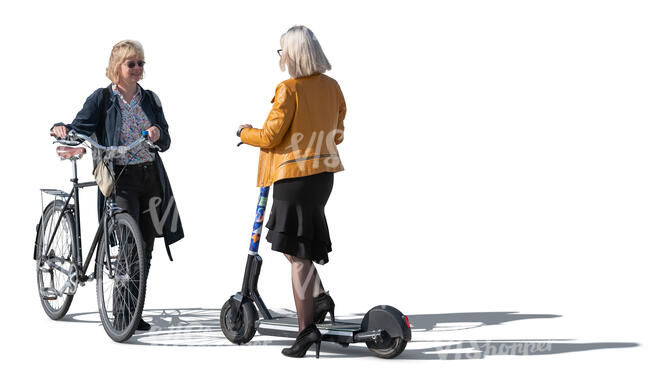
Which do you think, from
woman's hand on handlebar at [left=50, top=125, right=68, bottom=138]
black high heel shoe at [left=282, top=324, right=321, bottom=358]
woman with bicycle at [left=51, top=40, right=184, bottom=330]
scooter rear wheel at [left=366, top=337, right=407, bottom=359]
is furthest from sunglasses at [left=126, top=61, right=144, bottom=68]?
scooter rear wheel at [left=366, top=337, right=407, bottom=359]

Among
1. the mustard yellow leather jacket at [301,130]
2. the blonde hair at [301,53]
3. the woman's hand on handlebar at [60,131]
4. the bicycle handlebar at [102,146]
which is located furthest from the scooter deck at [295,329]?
the woman's hand on handlebar at [60,131]

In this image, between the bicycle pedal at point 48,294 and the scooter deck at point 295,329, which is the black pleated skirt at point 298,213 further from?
the bicycle pedal at point 48,294

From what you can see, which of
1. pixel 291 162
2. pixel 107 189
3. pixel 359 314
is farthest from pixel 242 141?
pixel 359 314

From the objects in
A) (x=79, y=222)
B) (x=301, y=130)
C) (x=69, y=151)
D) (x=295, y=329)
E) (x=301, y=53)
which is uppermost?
(x=301, y=53)

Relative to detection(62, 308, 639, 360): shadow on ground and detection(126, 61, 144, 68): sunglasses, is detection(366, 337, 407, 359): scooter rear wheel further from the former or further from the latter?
detection(126, 61, 144, 68): sunglasses

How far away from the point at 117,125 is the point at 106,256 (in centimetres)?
100

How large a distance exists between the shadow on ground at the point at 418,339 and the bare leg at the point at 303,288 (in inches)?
11.2

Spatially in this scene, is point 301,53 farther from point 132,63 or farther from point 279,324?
point 279,324

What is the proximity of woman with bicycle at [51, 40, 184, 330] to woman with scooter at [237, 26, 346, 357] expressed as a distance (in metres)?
1.13

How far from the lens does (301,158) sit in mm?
6469

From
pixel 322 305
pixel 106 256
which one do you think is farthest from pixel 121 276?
pixel 322 305

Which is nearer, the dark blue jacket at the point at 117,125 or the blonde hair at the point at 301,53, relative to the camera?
the blonde hair at the point at 301,53

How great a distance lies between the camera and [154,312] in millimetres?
8156

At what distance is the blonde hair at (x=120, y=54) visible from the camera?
731cm
